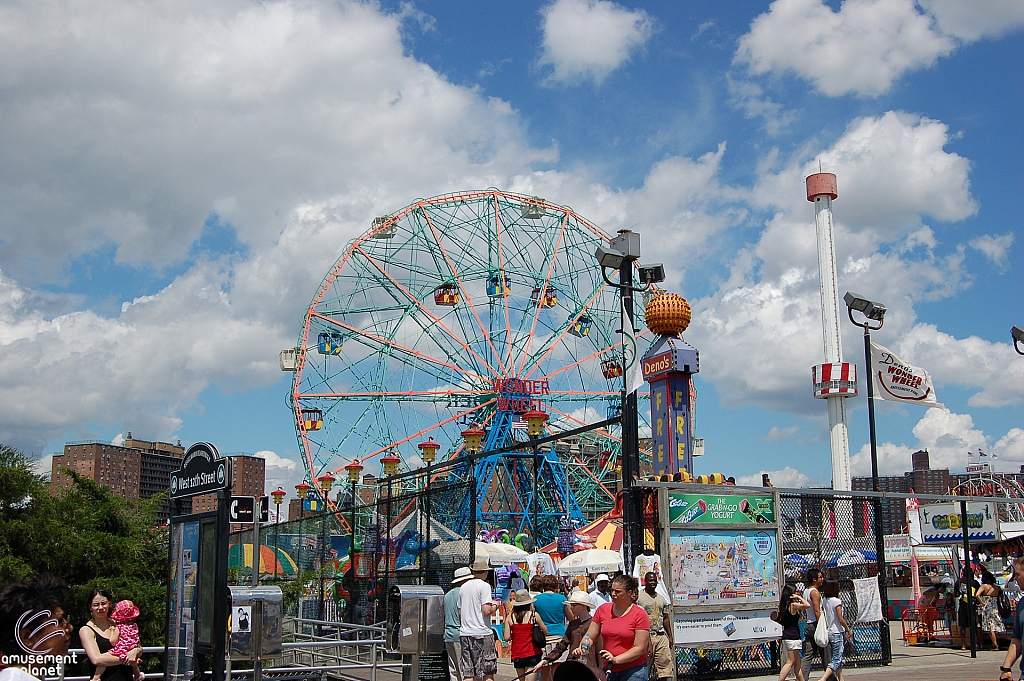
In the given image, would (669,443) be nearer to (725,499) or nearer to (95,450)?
(725,499)

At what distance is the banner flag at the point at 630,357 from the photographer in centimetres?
1327

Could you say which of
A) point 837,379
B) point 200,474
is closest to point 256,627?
point 200,474

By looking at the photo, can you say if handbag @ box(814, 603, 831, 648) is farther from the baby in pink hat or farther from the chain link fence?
the baby in pink hat

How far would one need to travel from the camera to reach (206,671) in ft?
28.9

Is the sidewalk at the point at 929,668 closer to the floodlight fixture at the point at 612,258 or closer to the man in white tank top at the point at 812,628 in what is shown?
the man in white tank top at the point at 812,628

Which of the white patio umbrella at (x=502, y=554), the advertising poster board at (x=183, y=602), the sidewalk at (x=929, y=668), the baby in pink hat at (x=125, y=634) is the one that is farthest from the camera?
the white patio umbrella at (x=502, y=554)

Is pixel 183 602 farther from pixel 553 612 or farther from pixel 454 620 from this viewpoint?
pixel 553 612

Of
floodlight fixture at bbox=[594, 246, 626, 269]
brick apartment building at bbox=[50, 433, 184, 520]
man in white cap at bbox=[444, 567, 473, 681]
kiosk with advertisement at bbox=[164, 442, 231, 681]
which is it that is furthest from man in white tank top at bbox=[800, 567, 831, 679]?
brick apartment building at bbox=[50, 433, 184, 520]

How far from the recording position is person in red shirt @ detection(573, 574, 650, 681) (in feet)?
22.8

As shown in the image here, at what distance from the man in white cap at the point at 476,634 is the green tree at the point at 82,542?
8561 mm

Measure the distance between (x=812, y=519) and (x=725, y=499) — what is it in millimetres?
1986

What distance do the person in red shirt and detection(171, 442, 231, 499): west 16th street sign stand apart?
356cm

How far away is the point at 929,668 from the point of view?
14016 millimetres

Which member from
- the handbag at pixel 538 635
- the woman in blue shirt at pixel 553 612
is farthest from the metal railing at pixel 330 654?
the woman in blue shirt at pixel 553 612
